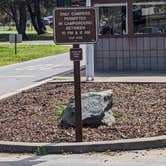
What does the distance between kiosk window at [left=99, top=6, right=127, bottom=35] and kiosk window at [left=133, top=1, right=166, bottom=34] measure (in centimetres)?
37

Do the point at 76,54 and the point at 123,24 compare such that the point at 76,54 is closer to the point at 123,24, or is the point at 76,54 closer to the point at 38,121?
the point at 38,121

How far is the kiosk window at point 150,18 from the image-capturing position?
19.3 metres

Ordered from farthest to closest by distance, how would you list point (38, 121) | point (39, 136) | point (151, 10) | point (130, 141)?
point (151, 10)
point (38, 121)
point (39, 136)
point (130, 141)

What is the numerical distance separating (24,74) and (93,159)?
527 inches

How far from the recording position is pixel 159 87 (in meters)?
14.4

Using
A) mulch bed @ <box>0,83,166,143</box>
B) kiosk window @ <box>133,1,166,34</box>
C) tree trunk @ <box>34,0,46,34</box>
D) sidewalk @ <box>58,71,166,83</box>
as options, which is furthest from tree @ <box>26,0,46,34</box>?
mulch bed @ <box>0,83,166,143</box>

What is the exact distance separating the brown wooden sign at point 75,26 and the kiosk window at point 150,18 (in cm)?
1044

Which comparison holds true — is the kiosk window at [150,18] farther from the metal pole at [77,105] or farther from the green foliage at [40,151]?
the green foliage at [40,151]

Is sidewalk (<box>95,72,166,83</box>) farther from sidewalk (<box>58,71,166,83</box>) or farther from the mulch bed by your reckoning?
the mulch bed

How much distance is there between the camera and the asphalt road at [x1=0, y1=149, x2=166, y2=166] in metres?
8.05

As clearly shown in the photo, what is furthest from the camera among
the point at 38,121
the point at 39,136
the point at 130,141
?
the point at 38,121

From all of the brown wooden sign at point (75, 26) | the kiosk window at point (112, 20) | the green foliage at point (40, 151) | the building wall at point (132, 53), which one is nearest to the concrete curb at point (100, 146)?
the green foliage at point (40, 151)

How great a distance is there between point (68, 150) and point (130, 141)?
2.80ft

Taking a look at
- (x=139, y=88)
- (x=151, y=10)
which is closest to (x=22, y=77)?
(x=151, y=10)
